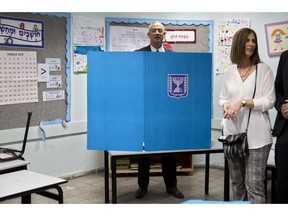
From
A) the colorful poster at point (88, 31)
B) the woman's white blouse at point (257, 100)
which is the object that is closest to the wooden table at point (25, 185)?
the woman's white blouse at point (257, 100)

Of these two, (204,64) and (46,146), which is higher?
(204,64)

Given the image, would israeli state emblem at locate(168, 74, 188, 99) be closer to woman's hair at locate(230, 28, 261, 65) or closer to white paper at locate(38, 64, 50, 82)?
woman's hair at locate(230, 28, 261, 65)

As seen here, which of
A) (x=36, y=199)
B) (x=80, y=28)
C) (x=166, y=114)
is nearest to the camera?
(x=166, y=114)

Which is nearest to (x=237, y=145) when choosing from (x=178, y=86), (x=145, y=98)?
(x=178, y=86)

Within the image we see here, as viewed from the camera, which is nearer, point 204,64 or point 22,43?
point 204,64

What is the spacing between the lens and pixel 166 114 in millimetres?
2455

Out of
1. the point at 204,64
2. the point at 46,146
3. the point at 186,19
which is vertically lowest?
the point at 46,146

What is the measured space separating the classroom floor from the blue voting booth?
3.51 feet

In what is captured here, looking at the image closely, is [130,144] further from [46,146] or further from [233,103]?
[46,146]

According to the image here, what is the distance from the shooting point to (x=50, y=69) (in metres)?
3.87

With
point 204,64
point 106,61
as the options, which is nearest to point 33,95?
point 106,61

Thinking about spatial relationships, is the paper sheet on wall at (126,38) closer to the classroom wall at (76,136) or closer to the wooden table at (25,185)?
the classroom wall at (76,136)

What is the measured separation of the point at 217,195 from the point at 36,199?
173 centimetres

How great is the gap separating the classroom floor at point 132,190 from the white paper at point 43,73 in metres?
1.14
